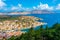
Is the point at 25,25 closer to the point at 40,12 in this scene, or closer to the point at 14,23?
the point at 14,23

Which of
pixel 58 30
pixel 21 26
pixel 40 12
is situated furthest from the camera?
pixel 40 12

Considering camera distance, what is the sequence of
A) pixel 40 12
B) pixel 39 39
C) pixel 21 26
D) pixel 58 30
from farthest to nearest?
pixel 40 12, pixel 21 26, pixel 58 30, pixel 39 39

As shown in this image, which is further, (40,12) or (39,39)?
(40,12)

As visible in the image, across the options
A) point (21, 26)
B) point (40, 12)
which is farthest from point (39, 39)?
point (40, 12)

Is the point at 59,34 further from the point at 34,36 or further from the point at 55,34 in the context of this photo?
the point at 34,36

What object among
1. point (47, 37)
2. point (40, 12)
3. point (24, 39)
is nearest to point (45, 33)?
point (47, 37)

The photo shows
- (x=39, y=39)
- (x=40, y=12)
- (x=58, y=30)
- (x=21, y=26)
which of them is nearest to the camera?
(x=39, y=39)

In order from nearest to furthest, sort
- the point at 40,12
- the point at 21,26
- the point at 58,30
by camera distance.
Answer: the point at 58,30 < the point at 21,26 < the point at 40,12

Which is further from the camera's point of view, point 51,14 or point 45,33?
point 51,14
